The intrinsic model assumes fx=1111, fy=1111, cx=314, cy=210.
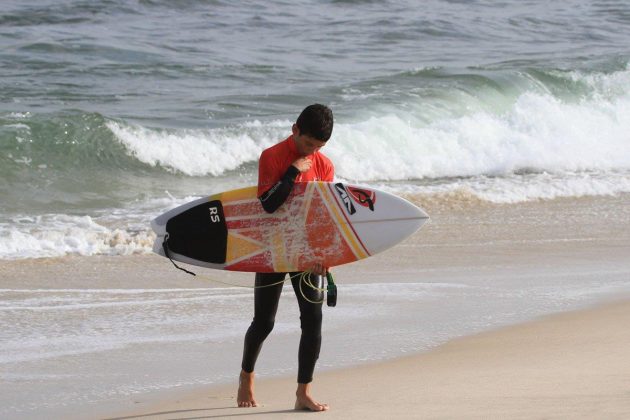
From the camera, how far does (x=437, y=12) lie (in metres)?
A: 25.5

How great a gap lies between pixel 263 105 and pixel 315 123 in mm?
11397

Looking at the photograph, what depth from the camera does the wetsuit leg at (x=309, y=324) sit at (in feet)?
15.1

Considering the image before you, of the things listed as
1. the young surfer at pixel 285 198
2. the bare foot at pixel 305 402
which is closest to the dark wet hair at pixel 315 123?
the young surfer at pixel 285 198

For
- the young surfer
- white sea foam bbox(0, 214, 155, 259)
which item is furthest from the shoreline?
white sea foam bbox(0, 214, 155, 259)

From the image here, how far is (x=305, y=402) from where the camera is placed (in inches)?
183

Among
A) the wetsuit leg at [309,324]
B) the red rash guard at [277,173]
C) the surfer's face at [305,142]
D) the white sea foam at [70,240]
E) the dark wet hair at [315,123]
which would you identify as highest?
the dark wet hair at [315,123]

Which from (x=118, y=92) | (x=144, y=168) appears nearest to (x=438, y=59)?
(x=118, y=92)

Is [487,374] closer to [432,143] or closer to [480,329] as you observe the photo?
[480,329]

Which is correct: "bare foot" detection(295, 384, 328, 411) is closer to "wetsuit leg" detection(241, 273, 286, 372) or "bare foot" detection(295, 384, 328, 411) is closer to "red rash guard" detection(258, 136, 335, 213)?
"wetsuit leg" detection(241, 273, 286, 372)

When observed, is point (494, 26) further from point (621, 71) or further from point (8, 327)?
point (8, 327)

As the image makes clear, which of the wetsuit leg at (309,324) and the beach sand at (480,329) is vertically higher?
the wetsuit leg at (309,324)

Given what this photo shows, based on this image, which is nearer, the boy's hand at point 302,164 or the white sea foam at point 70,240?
the boy's hand at point 302,164

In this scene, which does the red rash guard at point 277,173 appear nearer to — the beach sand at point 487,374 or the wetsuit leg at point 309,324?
the wetsuit leg at point 309,324

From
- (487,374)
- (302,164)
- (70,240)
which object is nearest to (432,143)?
(70,240)
